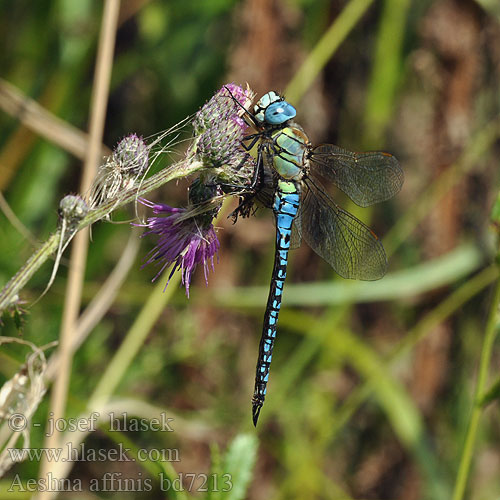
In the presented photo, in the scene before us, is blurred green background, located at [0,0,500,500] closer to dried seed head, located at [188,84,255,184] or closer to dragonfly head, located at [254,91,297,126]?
dragonfly head, located at [254,91,297,126]

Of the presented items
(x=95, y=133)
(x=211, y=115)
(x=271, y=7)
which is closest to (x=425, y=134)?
(x=271, y=7)

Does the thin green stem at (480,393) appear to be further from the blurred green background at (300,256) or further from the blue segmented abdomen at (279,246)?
the blurred green background at (300,256)

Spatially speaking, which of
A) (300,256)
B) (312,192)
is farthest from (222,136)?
(300,256)

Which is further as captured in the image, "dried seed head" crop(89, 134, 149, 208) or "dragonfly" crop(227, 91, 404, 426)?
"dragonfly" crop(227, 91, 404, 426)

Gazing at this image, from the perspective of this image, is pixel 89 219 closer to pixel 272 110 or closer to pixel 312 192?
pixel 272 110

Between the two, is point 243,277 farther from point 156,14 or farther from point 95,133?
point 95,133

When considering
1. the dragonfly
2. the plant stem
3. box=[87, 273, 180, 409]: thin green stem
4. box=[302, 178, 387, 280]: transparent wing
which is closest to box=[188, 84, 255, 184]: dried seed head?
the plant stem
